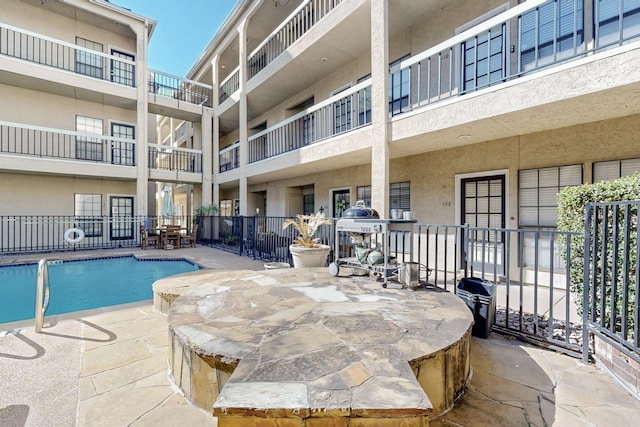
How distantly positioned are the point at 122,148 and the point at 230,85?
19.1 feet

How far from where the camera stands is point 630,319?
8.77ft

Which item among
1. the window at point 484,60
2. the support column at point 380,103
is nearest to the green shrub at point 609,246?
the support column at point 380,103

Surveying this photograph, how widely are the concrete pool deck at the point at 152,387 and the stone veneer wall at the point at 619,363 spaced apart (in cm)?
9

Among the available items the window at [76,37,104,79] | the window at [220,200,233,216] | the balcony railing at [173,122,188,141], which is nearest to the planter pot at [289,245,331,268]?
the window at [220,200,233,216]

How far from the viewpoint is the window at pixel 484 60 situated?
6.26 meters

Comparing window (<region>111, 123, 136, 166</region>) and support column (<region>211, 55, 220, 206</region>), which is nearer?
window (<region>111, 123, 136, 166</region>)

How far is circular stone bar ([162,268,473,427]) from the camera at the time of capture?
1.52 metres

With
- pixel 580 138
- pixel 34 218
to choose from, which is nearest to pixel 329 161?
pixel 580 138

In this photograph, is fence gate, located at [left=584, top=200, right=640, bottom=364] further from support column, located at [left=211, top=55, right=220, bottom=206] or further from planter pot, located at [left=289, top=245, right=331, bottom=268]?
support column, located at [left=211, top=55, right=220, bottom=206]

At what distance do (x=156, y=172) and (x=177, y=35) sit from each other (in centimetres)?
776

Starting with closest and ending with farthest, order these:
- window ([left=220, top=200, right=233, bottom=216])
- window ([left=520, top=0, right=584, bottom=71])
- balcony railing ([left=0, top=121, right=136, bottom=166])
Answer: window ([left=520, top=0, right=584, bottom=71]), balcony railing ([left=0, top=121, right=136, bottom=166]), window ([left=220, top=200, right=233, bottom=216])

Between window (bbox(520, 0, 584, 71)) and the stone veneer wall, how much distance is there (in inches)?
182

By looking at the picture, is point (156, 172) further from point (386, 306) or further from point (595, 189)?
point (595, 189)

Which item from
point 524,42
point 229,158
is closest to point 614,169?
point 524,42
